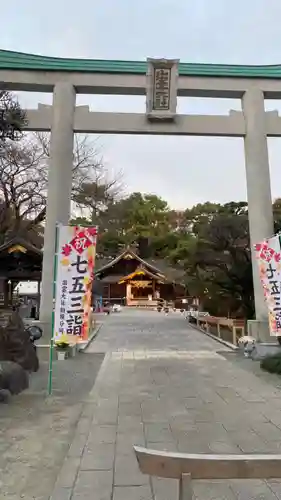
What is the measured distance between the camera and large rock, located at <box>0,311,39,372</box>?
309 inches

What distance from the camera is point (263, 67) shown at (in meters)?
11.1

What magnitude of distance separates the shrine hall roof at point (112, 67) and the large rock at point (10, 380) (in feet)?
26.0

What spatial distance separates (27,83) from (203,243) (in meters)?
8.30

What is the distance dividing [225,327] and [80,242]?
361 inches

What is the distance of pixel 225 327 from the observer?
47.6 feet

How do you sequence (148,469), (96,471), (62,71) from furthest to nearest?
(62,71), (96,471), (148,469)

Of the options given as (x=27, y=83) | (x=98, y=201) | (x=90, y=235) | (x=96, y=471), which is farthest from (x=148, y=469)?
(x=98, y=201)

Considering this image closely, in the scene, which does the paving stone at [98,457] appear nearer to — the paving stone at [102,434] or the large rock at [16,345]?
the paving stone at [102,434]

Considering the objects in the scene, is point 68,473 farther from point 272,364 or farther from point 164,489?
point 272,364

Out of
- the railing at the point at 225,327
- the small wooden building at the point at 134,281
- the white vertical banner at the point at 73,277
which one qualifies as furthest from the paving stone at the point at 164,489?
the small wooden building at the point at 134,281

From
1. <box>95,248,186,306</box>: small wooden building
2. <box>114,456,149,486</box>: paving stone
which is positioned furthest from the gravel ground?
<box>95,248,186,306</box>: small wooden building

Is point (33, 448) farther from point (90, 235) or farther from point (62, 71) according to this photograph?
point (62, 71)

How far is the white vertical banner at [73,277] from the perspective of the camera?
6930mm

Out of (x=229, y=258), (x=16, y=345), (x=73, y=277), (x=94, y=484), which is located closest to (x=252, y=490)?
(x=94, y=484)
